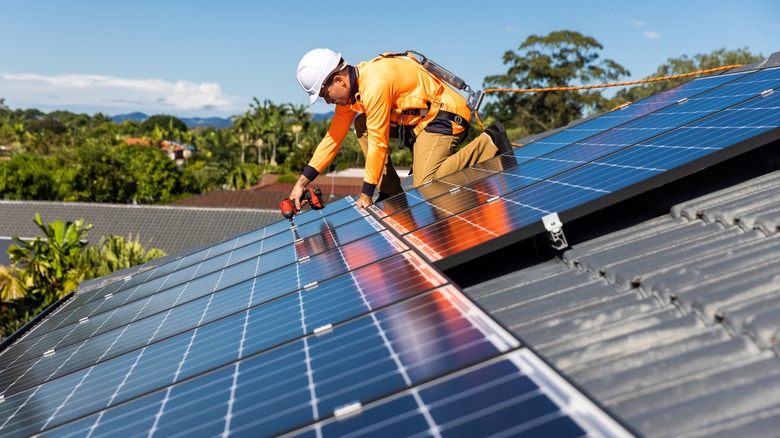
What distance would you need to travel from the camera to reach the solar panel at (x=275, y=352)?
9.52 feet

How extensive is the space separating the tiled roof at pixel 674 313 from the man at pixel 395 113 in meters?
2.79

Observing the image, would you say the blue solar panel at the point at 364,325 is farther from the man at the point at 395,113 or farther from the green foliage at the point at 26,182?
the green foliage at the point at 26,182

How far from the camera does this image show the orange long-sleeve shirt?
7172mm

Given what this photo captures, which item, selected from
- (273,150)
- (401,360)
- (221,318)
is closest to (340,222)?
(221,318)

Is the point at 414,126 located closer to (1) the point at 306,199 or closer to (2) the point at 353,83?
(2) the point at 353,83

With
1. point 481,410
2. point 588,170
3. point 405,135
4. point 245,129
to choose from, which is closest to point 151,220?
point 405,135

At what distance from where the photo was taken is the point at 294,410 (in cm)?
301

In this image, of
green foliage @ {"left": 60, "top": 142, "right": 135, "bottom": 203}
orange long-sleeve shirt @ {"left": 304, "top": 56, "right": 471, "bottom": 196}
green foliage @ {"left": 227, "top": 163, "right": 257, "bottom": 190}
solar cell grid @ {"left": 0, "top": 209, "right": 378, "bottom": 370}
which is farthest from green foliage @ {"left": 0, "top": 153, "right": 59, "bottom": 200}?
orange long-sleeve shirt @ {"left": 304, "top": 56, "right": 471, "bottom": 196}

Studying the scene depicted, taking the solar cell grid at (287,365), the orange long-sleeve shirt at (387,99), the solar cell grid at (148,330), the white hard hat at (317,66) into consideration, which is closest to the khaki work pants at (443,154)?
the orange long-sleeve shirt at (387,99)

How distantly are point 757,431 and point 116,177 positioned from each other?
84642 millimetres

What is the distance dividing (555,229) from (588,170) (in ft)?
4.50

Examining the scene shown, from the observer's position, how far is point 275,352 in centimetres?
392

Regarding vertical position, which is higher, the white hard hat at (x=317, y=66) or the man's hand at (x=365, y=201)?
the white hard hat at (x=317, y=66)

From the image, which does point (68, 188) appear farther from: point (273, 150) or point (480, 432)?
point (480, 432)
